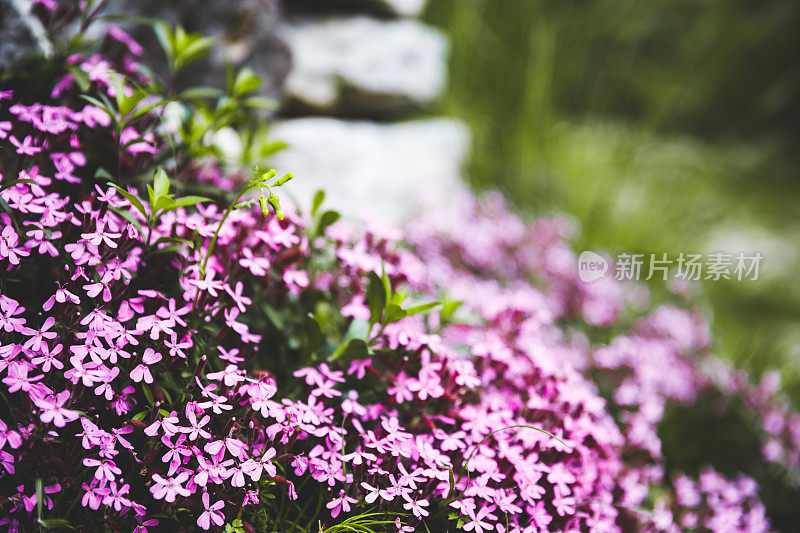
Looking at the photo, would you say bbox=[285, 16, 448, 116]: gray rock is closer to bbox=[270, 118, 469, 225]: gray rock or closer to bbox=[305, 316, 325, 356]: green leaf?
bbox=[270, 118, 469, 225]: gray rock

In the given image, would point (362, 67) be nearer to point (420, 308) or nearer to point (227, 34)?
point (227, 34)

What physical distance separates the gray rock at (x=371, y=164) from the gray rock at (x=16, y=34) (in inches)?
34.5

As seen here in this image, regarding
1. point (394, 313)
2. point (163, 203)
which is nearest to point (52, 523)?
point (163, 203)

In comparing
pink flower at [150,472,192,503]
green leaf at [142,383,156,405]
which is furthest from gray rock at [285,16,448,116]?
pink flower at [150,472,192,503]

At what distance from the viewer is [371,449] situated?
3.68ft

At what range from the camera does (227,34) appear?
7.20 feet

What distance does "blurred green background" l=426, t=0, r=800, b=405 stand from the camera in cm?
317

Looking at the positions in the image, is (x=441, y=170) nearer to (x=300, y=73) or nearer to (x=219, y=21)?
(x=300, y=73)

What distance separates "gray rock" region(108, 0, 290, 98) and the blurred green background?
1497 mm

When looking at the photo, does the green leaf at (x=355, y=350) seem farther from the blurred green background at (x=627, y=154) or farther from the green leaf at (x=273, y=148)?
the blurred green background at (x=627, y=154)

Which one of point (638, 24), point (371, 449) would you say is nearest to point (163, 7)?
point (371, 449)

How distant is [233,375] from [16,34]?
4.26 ft

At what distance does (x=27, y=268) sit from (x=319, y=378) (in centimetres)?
66

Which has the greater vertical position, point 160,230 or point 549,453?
point 160,230
